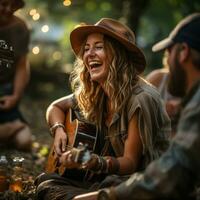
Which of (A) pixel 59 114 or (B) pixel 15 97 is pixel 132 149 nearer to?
(A) pixel 59 114

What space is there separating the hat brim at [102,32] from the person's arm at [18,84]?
293 centimetres

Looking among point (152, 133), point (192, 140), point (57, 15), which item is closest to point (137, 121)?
point (152, 133)

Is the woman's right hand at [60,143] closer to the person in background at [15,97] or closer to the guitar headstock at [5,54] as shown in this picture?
the guitar headstock at [5,54]

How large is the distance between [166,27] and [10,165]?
1221cm

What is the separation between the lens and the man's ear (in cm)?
435

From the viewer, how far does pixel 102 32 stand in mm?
5500

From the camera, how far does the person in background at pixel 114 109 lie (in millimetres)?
5227

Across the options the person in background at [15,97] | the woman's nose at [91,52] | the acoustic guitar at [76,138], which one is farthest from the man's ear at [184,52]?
the person in background at [15,97]

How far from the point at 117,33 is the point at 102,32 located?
0.14 m

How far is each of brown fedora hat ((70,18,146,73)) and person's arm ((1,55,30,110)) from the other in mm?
3091

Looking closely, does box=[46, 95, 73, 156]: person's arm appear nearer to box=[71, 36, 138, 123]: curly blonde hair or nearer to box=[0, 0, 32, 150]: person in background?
box=[71, 36, 138, 123]: curly blonde hair

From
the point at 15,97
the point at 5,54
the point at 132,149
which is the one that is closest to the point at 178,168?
the point at 132,149

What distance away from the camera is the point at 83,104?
579cm

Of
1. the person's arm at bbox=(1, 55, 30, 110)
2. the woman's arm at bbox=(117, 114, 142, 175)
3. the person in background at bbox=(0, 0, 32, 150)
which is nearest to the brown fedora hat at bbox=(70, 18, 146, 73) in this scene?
the woman's arm at bbox=(117, 114, 142, 175)
